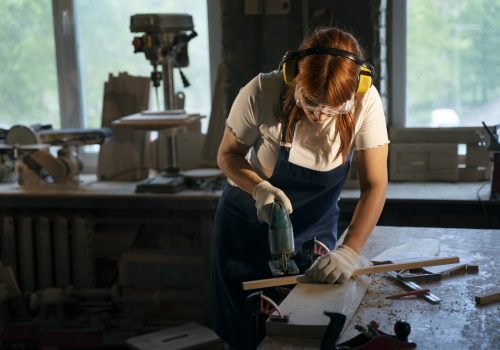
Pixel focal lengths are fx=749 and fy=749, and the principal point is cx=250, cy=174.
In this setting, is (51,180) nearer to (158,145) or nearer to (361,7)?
(158,145)

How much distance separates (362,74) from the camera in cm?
195

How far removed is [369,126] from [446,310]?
633mm

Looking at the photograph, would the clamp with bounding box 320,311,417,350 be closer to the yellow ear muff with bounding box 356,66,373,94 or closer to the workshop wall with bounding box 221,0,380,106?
the yellow ear muff with bounding box 356,66,373,94

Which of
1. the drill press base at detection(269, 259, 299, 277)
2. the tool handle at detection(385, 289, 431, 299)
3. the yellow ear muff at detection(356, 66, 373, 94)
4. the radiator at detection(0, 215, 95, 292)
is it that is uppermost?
the yellow ear muff at detection(356, 66, 373, 94)

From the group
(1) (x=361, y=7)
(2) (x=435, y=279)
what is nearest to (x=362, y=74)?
(2) (x=435, y=279)

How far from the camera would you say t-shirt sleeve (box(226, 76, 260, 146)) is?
7.41ft

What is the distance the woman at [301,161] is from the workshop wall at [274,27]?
1.20m

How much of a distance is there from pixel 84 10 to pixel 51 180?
0.95m

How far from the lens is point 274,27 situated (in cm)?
352

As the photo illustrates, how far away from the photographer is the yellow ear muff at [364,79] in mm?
1950

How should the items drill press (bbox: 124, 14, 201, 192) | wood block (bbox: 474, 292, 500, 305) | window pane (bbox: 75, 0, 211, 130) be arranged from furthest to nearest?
window pane (bbox: 75, 0, 211, 130) → drill press (bbox: 124, 14, 201, 192) → wood block (bbox: 474, 292, 500, 305)

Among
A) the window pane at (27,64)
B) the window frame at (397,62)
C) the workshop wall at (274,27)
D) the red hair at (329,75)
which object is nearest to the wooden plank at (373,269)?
the red hair at (329,75)

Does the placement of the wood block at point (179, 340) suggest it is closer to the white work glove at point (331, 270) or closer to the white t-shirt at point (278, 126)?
the white t-shirt at point (278, 126)

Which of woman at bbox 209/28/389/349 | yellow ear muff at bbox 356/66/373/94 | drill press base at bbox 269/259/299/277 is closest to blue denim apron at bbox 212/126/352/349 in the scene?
woman at bbox 209/28/389/349
